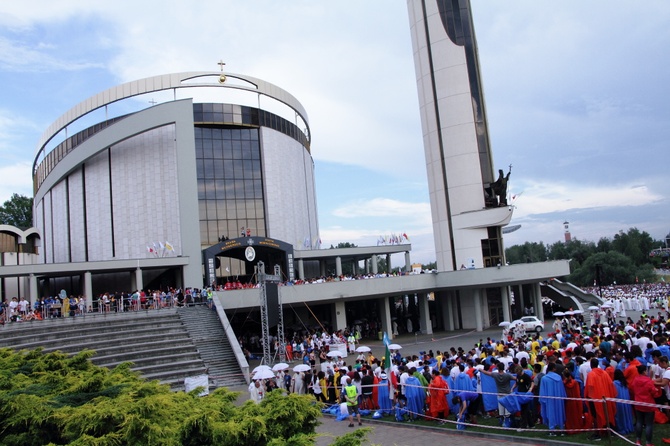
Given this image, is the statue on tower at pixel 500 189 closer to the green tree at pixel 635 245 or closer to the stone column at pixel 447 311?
the stone column at pixel 447 311

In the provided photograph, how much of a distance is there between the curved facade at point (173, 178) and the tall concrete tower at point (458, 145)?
43.3 ft

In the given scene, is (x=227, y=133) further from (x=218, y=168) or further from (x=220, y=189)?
(x=220, y=189)

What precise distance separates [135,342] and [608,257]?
8272cm

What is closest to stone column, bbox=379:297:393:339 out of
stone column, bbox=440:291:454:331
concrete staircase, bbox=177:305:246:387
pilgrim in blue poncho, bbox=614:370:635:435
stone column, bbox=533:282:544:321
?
stone column, bbox=440:291:454:331

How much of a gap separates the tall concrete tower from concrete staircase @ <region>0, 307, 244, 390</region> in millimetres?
22419

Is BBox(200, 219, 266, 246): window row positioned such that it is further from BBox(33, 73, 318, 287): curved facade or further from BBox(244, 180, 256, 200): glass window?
BBox(244, 180, 256, 200): glass window

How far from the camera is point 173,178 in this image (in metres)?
40.4

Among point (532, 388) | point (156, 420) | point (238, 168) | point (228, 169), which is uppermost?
point (238, 168)

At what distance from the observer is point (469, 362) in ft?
46.1

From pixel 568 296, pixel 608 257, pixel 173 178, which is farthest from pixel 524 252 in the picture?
pixel 173 178

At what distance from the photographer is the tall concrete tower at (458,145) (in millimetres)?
41125

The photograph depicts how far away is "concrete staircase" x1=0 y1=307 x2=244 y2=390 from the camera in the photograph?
21641 millimetres

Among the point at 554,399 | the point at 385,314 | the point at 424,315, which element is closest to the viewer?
the point at 554,399

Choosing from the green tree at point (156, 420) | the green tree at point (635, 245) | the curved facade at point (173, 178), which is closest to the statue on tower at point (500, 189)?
the curved facade at point (173, 178)
